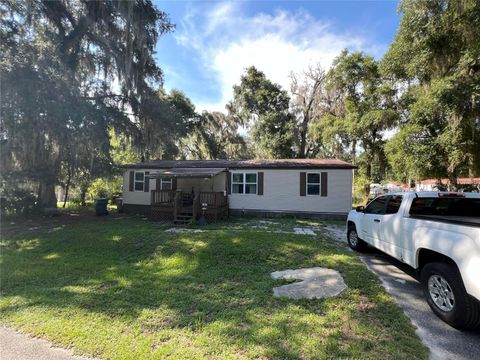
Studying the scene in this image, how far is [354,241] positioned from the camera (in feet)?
22.2

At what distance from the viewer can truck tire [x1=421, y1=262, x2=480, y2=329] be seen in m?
2.96

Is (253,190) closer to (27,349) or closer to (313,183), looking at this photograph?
(313,183)

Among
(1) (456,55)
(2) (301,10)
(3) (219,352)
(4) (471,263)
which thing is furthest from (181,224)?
(1) (456,55)

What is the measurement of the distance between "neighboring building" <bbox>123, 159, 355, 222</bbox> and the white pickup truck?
6711 mm

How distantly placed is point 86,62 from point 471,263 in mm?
→ 15649

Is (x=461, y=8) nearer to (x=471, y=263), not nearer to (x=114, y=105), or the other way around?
(x=471, y=263)

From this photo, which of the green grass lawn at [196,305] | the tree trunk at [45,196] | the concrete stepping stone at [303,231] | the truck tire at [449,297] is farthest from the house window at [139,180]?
the truck tire at [449,297]

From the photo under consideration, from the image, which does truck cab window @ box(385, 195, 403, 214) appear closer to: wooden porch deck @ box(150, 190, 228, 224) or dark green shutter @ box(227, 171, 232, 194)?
wooden porch deck @ box(150, 190, 228, 224)

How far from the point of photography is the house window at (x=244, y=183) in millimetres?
13109

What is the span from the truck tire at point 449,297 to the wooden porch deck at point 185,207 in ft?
27.5

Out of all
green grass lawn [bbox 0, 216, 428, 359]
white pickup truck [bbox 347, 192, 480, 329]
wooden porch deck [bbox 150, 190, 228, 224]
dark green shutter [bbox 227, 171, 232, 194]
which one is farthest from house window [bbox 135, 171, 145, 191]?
white pickup truck [bbox 347, 192, 480, 329]

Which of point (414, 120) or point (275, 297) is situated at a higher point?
point (414, 120)

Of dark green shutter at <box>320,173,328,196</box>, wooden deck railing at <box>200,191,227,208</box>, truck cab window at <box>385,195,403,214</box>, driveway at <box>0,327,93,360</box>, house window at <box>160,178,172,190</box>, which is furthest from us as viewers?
house window at <box>160,178,172,190</box>

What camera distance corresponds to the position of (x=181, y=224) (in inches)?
410
